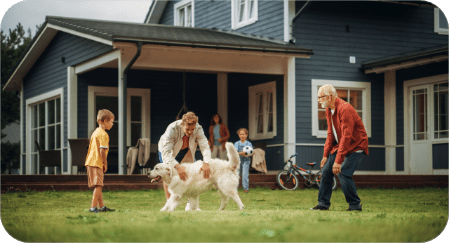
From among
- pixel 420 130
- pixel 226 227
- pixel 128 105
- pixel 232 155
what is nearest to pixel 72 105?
pixel 128 105

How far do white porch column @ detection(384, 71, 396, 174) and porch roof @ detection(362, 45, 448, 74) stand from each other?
63 cm

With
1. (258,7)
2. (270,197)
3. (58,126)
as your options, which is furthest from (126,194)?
(258,7)

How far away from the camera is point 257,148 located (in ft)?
47.0

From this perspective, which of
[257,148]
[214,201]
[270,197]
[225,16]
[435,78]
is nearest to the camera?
[214,201]

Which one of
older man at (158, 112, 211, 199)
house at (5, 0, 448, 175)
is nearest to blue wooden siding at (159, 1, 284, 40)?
house at (5, 0, 448, 175)

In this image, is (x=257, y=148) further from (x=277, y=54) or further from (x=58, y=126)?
(x=58, y=126)

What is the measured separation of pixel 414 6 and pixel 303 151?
17.8ft

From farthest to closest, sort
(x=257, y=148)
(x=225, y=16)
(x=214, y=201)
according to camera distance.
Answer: (x=225, y=16) < (x=257, y=148) < (x=214, y=201)

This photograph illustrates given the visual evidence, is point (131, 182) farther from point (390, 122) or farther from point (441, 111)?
point (441, 111)

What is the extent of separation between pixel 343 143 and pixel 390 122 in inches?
388

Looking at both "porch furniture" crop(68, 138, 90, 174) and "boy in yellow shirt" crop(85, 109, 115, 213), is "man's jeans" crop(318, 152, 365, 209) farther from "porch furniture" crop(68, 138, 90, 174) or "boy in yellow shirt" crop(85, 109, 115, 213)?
"porch furniture" crop(68, 138, 90, 174)

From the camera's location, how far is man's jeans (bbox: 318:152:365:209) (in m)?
7.31

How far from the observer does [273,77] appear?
16.4 meters

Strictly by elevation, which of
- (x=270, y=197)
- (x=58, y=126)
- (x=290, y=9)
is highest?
(x=290, y=9)
